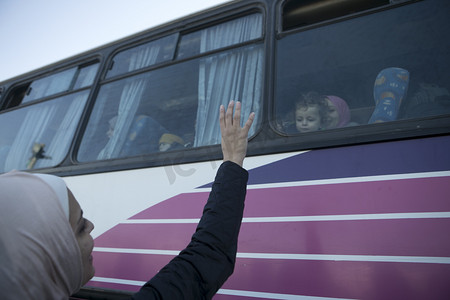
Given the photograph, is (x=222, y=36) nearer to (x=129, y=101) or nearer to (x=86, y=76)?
(x=129, y=101)

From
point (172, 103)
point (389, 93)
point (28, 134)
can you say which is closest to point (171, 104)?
point (172, 103)

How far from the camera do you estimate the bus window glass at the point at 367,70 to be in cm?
148

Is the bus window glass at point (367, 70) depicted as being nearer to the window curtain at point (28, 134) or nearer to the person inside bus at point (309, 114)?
the person inside bus at point (309, 114)

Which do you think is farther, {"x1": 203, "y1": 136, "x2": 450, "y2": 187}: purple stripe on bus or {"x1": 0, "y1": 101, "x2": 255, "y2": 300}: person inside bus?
{"x1": 203, "y1": 136, "x2": 450, "y2": 187}: purple stripe on bus

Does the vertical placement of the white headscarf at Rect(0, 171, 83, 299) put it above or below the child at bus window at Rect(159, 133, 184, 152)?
below

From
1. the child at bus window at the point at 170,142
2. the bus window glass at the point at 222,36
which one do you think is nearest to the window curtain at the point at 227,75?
the bus window glass at the point at 222,36

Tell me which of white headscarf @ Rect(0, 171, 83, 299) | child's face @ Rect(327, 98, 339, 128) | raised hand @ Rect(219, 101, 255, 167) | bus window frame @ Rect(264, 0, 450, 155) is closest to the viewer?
white headscarf @ Rect(0, 171, 83, 299)

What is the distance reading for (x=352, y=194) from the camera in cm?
133

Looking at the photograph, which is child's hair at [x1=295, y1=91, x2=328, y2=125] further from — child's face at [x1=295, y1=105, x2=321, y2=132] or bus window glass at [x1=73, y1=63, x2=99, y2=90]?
bus window glass at [x1=73, y1=63, x2=99, y2=90]

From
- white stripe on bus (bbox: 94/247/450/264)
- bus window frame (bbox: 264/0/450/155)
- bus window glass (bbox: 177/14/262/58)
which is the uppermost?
bus window glass (bbox: 177/14/262/58)

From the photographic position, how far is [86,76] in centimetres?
274

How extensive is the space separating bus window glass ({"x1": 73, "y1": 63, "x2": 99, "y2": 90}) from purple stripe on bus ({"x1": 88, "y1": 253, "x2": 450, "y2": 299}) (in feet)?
6.89

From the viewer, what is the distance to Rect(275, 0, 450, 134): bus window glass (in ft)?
4.84

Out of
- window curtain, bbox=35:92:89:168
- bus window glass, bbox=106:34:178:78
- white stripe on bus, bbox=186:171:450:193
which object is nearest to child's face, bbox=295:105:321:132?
white stripe on bus, bbox=186:171:450:193
